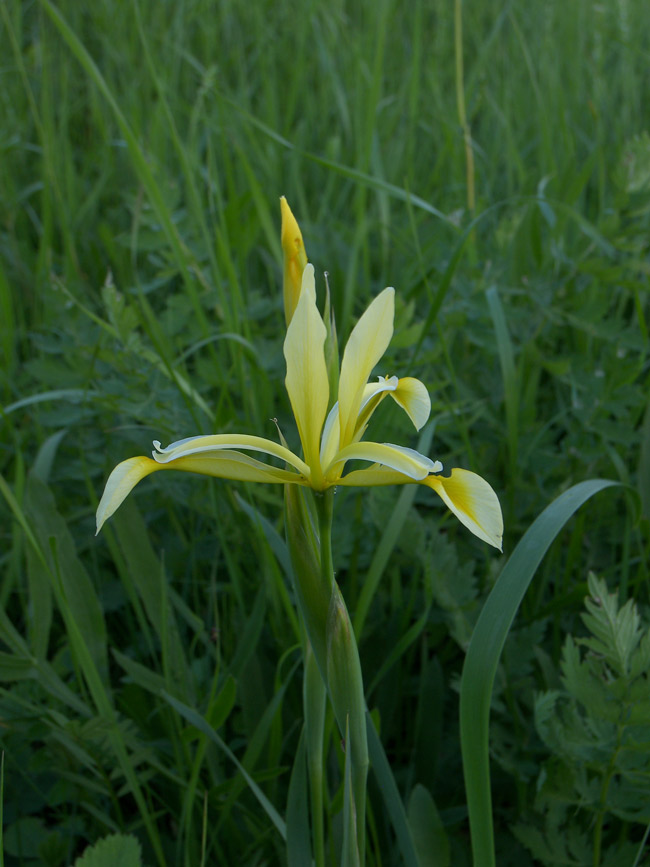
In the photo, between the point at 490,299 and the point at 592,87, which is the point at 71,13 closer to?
the point at 592,87

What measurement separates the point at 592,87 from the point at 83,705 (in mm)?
2642

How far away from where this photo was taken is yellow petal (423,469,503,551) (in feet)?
1.82

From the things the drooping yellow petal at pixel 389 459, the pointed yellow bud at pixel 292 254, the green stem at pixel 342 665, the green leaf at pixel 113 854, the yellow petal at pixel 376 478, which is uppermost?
the pointed yellow bud at pixel 292 254

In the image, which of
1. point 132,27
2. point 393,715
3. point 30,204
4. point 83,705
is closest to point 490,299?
point 393,715

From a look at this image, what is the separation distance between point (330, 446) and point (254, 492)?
575mm

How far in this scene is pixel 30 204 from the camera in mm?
2406

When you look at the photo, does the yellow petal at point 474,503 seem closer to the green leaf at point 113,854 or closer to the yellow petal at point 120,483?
the yellow petal at point 120,483

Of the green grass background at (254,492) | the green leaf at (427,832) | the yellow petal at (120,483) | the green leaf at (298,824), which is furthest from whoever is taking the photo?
the green grass background at (254,492)

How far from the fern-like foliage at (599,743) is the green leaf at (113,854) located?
45cm

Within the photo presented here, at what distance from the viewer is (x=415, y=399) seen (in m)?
0.67

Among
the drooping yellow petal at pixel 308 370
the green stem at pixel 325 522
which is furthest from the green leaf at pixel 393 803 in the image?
the drooping yellow petal at pixel 308 370

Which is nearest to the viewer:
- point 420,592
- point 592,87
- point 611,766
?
point 611,766

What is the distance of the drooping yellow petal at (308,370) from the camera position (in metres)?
0.61

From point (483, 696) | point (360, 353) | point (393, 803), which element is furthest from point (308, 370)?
point (393, 803)
